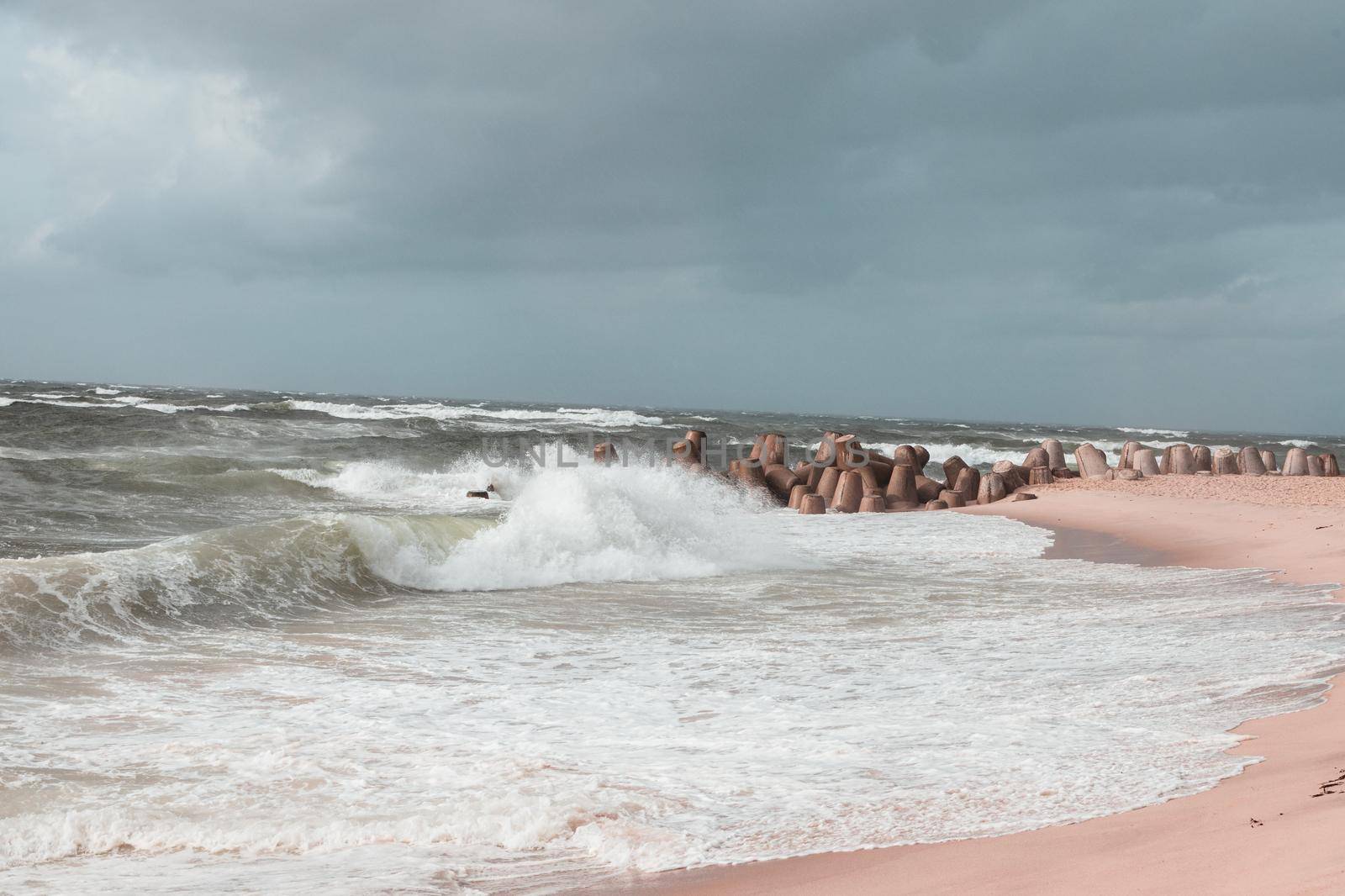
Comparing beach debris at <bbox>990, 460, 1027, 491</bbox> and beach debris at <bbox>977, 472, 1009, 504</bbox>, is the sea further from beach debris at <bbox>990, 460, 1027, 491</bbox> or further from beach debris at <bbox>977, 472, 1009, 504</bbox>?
beach debris at <bbox>990, 460, 1027, 491</bbox>

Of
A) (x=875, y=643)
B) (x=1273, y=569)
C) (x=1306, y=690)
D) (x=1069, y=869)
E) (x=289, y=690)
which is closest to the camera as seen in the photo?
(x=1069, y=869)

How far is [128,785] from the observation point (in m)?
3.42

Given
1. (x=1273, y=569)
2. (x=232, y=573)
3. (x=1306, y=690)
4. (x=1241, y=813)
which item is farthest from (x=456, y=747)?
(x=1273, y=569)

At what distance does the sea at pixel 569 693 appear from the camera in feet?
9.80

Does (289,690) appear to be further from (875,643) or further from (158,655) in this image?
(875,643)

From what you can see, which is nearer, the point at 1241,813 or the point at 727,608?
the point at 1241,813

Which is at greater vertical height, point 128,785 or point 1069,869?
point 1069,869

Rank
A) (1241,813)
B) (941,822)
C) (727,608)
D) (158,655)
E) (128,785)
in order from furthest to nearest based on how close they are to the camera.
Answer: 1. (727,608)
2. (158,655)
3. (128,785)
4. (941,822)
5. (1241,813)

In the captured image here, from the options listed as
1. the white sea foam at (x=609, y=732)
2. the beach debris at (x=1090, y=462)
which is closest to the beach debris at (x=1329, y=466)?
the beach debris at (x=1090, y=462)

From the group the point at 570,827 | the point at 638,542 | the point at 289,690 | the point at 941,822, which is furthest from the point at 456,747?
the point at 638,542

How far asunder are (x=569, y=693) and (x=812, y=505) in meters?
Answer: 11.1

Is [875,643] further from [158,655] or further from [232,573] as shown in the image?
[232,573]

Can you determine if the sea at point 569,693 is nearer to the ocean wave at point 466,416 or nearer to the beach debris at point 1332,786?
the beach debris at point 1332,786

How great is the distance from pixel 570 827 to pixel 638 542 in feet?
23.5
